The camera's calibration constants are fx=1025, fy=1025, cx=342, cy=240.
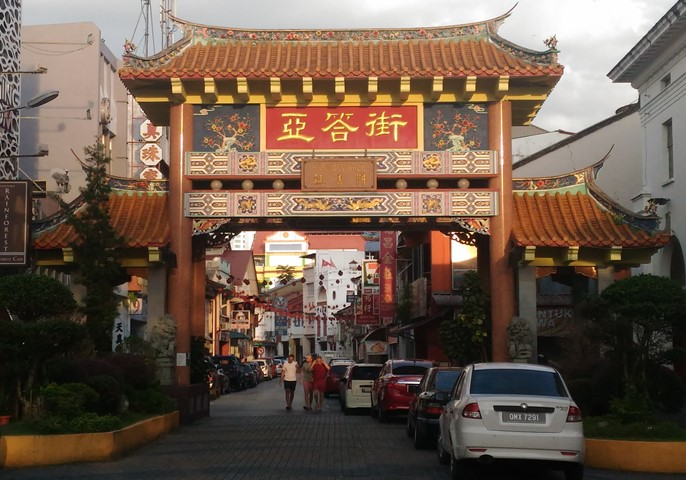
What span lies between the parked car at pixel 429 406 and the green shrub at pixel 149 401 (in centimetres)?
541

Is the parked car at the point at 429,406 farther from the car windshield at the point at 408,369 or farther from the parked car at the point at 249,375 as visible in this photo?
the parked car at the point at 249,375

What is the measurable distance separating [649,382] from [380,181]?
8.86 metres

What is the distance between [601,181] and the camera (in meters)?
40.4

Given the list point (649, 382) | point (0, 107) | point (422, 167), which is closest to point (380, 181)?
point (422, 167)

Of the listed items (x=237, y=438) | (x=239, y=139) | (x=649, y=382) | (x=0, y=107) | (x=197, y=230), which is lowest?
(x=237, y=438)

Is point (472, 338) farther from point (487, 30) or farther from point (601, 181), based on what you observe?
point (601, 181)

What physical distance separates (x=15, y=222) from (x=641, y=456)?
15.5 meters

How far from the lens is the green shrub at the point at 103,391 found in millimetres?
18125

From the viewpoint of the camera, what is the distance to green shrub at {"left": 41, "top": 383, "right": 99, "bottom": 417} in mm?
16544

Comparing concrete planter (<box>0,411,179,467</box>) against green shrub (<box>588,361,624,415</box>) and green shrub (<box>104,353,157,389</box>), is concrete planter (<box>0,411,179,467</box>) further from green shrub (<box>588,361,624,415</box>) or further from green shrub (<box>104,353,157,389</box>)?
green shrub (<box>588,361,624,415</box>)

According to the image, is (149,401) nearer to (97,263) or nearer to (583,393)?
(97,263)

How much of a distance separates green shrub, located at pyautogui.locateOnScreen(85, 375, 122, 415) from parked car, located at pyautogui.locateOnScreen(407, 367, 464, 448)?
18.3 feet

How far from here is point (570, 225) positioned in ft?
78.1

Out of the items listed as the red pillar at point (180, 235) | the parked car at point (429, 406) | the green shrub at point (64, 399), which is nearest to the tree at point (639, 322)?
the parked car at point (429, 406)
